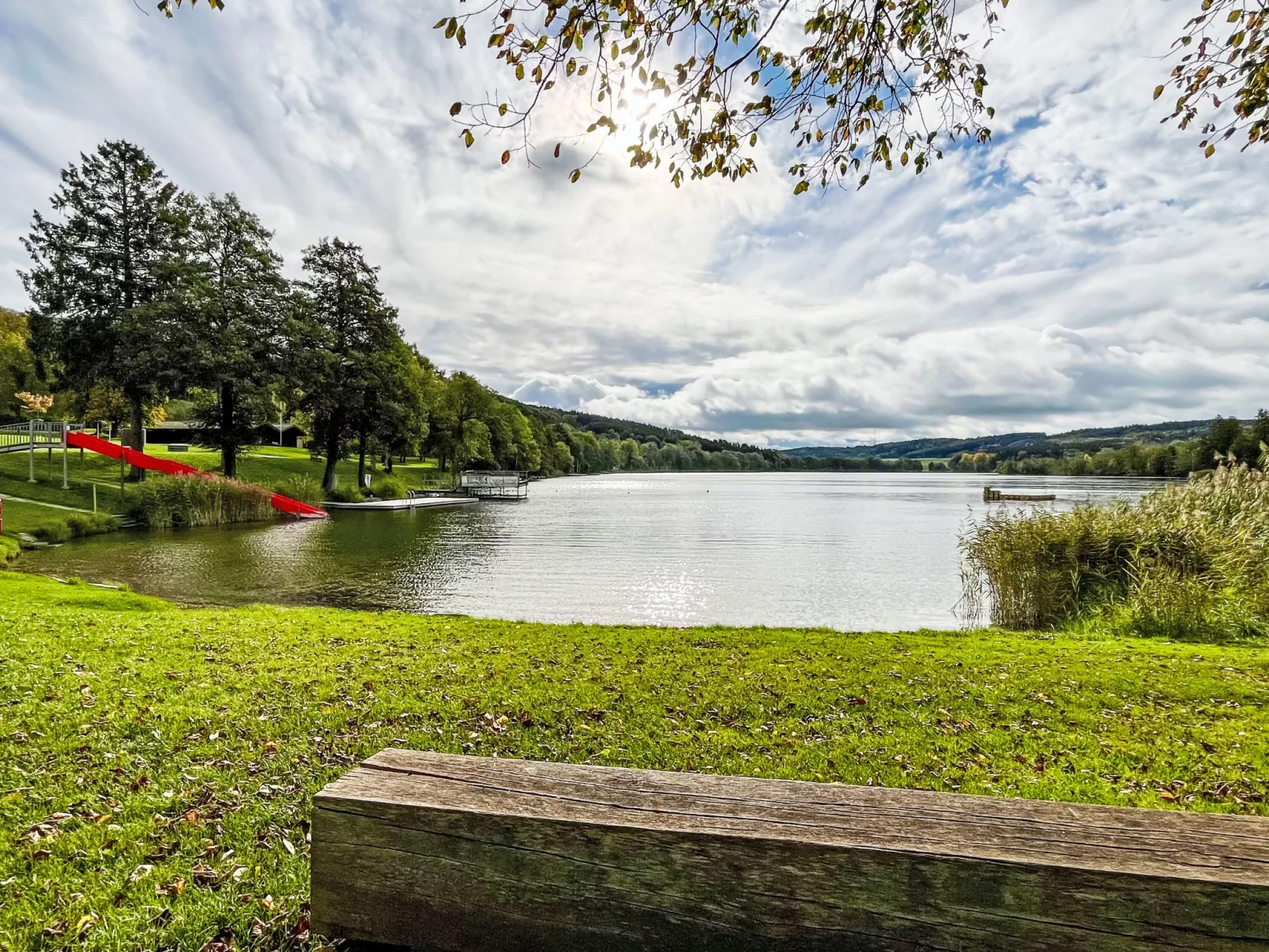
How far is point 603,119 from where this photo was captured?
473cm

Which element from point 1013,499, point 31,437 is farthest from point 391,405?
point 1013,499

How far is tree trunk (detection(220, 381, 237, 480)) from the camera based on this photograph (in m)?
36.4

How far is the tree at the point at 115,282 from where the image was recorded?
3231cm

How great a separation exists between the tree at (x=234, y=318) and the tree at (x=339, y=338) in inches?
89.0

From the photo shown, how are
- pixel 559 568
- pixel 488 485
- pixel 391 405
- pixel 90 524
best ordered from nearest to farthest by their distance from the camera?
pixel 559 568 → pixel 90 524 → pixel 391 405 → pixel 488 485

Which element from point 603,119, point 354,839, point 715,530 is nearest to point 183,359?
point 715,530

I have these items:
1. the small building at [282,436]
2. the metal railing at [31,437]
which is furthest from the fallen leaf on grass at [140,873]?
the small building at [282,436]

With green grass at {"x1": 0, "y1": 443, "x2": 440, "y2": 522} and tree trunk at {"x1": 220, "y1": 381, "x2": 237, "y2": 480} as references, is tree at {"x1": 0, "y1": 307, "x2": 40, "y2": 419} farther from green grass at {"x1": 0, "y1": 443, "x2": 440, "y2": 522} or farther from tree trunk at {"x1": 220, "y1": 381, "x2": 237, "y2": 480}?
tree trunk at {"x1": 220, "y1": 381, "x2": 237, "y2": 480}

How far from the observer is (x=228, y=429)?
36.5 m

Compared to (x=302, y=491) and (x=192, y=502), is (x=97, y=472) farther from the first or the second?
(x=192, y=502)

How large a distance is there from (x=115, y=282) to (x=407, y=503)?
762 inches

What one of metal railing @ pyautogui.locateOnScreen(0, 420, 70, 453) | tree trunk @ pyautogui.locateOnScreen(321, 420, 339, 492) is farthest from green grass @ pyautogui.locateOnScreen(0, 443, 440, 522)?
tree trunk @ pyautogui.locateOnScreen(321, 420, 339, 492)

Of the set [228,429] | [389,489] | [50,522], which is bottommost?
[389,489]

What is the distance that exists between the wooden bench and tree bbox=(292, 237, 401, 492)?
4322cm
